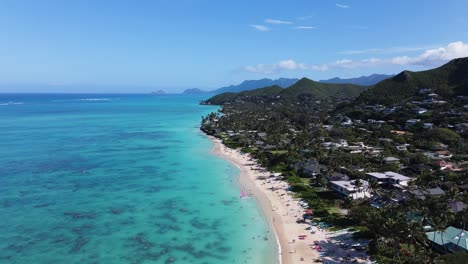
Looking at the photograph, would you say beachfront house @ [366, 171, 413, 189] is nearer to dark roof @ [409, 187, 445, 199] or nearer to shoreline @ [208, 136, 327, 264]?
dark roof @ [409, 187, 445, 199]

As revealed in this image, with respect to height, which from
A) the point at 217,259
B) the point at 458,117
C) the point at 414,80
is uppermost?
the point at 414,80

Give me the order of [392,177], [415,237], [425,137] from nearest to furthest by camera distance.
Result: [415,237] < [392,177] < [425,137]

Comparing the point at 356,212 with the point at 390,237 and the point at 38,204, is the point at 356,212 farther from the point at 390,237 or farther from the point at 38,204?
the point at 38,204

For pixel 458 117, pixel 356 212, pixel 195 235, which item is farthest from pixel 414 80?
pixel 195 235

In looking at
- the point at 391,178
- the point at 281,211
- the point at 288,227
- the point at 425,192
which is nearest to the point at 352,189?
the point at 391,178

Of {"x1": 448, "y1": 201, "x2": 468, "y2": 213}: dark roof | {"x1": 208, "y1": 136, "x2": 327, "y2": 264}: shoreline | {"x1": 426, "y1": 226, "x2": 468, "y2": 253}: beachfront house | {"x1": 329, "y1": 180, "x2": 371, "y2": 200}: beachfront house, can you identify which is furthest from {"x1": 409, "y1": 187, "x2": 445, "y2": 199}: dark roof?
{"x1": 208, "y1": 136, "x2": 327, "y2": 264}: shoreline

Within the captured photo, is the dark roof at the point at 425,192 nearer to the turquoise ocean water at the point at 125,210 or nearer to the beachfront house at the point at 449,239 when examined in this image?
the beachfront house at the point at 449,239
